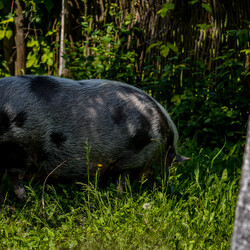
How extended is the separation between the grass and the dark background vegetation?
4.92 feet

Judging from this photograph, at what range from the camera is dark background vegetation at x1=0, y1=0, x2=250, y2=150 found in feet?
14.6

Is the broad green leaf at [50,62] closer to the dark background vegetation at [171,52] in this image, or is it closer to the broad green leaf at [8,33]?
the dark background vegetation at [171,52]

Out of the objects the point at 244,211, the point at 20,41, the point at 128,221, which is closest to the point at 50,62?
the point at 20,41

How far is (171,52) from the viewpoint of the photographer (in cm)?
496

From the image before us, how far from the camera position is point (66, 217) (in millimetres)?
2684

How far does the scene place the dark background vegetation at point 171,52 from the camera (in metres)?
4.46

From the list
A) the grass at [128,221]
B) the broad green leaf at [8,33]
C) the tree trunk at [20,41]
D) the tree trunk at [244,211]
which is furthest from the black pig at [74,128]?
the broad green leaf at [8,33]

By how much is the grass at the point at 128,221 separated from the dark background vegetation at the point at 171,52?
1499mm

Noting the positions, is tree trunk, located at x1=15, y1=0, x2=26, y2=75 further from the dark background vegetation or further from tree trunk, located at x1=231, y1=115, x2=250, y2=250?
tree trunk, located at x1=231, y1=115, x2=250, y2=250

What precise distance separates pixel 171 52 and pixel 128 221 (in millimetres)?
2949

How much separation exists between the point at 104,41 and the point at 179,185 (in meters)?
2.33

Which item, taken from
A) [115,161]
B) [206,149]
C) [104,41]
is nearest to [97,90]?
[115,161]

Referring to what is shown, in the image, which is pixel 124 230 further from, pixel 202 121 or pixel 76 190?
pixel 202 121

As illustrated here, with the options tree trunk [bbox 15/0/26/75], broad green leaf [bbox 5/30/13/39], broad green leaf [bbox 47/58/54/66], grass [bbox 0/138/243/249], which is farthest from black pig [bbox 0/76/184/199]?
broad green leaf [bbox 5/30/13/39]
